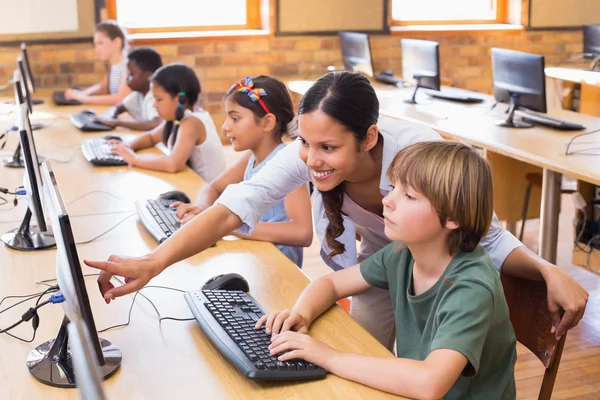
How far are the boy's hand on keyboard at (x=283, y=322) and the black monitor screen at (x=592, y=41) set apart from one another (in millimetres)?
4908

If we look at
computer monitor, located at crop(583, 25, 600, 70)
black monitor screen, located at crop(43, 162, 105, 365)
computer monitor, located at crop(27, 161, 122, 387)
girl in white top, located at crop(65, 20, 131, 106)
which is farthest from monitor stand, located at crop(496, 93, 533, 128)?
black monitor screen, located at crop(43, 162, 105, 365)

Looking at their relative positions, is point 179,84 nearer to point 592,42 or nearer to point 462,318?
point 462,318

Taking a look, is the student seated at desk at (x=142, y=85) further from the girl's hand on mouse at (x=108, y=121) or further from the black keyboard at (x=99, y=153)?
the black keyboard at (x=99, y=153)

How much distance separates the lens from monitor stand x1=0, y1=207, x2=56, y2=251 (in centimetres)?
205

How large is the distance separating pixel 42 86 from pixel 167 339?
444 centimetres

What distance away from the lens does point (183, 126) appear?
3033 mm

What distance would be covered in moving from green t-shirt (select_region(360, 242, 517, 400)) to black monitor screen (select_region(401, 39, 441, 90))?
10.2 ft

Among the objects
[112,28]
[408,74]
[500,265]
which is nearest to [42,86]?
[112,28]

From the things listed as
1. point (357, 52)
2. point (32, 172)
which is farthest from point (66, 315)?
point (357, 52)

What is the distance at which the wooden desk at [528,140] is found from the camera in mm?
3045

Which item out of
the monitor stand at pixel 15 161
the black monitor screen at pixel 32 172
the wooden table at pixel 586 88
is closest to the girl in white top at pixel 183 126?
the monitor stand at pixel 15 161

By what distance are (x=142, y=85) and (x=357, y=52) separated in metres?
1.85

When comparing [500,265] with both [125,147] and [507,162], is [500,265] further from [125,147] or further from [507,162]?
[507,162]

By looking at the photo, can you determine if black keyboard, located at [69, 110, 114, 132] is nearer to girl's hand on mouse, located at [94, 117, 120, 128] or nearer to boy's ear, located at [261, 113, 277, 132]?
girl's hand on mouse, located at [94, 117, 120, 128]
